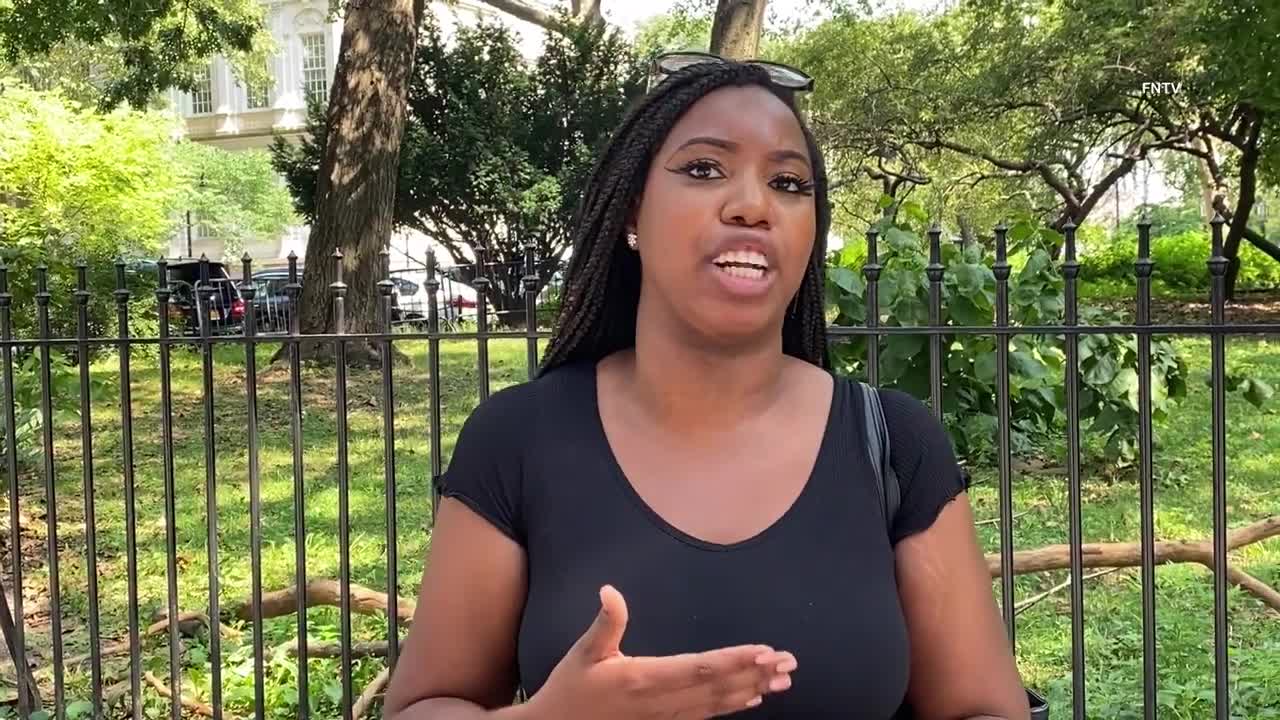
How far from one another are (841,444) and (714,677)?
1.53 feet

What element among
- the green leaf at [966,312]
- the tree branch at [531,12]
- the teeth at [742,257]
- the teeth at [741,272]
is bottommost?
the green leaf at [966,312]

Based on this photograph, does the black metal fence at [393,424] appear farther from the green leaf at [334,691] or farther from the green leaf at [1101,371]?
the green leaf at [1101,371]

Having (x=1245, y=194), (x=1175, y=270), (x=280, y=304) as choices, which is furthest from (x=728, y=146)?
(x=1175, y=270)

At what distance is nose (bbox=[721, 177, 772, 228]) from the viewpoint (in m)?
1.50

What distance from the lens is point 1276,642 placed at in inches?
176

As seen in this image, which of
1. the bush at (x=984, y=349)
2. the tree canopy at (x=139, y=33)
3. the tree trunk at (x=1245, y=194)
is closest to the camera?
the bush at (x=984, y=349)

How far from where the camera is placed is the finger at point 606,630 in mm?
1214

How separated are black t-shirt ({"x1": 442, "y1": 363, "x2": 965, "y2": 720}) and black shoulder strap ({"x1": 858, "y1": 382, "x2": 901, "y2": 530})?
1 centimetres

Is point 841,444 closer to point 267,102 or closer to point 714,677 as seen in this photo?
point 714,677

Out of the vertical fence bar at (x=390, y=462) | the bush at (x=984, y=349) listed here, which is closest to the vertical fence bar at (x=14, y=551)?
the vertical fence bar at (x=390, y=462)

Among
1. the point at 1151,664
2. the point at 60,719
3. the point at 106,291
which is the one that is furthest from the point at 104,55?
the point at 1151,664

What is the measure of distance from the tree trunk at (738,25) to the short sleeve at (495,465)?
8.63m

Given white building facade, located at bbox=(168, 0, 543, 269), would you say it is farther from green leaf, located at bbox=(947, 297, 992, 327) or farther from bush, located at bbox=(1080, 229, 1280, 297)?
green leaf, located at bbox=(947, 297, 992, 327)

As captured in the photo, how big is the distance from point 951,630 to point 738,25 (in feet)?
29.4
